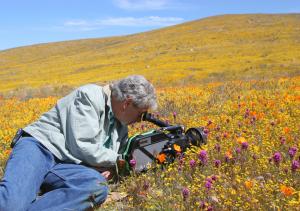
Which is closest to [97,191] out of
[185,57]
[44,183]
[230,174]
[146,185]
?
[146,185]

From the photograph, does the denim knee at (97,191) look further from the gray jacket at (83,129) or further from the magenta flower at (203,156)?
the magenta flower at (203,156)

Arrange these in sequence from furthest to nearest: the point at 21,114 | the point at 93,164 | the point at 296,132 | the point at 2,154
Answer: the point at 21,114
the point at 2,154
the point at 296,132
the point at 93,164

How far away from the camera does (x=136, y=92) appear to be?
14.8ft

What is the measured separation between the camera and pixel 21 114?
11.0 metres

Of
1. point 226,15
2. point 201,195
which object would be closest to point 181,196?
point 201,195

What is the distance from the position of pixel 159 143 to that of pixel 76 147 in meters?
0.99

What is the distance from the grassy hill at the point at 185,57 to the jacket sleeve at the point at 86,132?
18.4m

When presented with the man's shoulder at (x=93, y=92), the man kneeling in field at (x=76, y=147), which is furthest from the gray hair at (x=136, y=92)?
the man's shoulder at (x=93, y=92)

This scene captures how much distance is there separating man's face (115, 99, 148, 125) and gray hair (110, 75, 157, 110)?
0.06 metres

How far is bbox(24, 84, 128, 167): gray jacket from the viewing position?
4387 mm

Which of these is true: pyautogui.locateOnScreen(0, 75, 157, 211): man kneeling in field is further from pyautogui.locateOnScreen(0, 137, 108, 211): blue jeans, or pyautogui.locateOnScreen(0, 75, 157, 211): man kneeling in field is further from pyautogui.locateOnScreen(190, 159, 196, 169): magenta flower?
pyautogui.locateOnScreen(190, 159, 196, 169): magenta flower

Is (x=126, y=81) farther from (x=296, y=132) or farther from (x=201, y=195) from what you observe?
(x=296, y=132)

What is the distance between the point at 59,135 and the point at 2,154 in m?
2.19

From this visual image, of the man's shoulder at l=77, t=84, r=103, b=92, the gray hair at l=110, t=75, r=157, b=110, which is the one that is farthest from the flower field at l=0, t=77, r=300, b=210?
the man's shoulder at l=77, t=84, r=103, b=92
